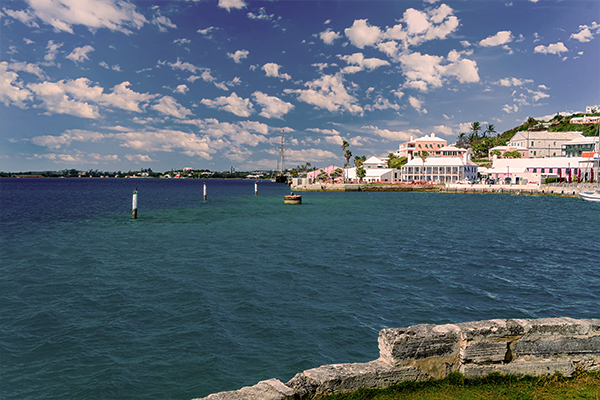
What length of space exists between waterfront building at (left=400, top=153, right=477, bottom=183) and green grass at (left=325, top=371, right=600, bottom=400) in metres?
120

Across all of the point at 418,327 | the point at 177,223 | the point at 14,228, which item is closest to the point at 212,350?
the point at 418,327

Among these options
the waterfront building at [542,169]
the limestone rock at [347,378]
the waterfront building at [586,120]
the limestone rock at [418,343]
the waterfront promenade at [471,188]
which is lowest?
the limestone rock at [347,378]

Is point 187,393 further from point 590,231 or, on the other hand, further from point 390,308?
point 590,231

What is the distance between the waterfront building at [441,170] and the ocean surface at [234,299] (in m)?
91.9

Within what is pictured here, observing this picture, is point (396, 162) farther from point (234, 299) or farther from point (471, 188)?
point (234, 299)

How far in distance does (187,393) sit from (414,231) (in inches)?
1112

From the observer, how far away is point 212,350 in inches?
397

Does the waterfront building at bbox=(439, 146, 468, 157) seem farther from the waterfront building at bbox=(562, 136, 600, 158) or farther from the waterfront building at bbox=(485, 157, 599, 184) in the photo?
the waterfront building at bbox=(562, 136, 600, 158)

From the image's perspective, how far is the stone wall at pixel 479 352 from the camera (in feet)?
18.6

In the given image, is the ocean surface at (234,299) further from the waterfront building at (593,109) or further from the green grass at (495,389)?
the waterfront building at (593,109)

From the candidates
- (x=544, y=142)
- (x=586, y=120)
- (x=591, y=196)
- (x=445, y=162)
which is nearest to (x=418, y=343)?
(x=591, y=196)

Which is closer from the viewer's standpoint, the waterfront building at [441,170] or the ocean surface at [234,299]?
the ocean surface at [234,299]

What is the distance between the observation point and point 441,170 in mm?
120000

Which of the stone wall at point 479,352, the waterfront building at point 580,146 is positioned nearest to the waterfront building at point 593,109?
the waterfront building at point 580,146
